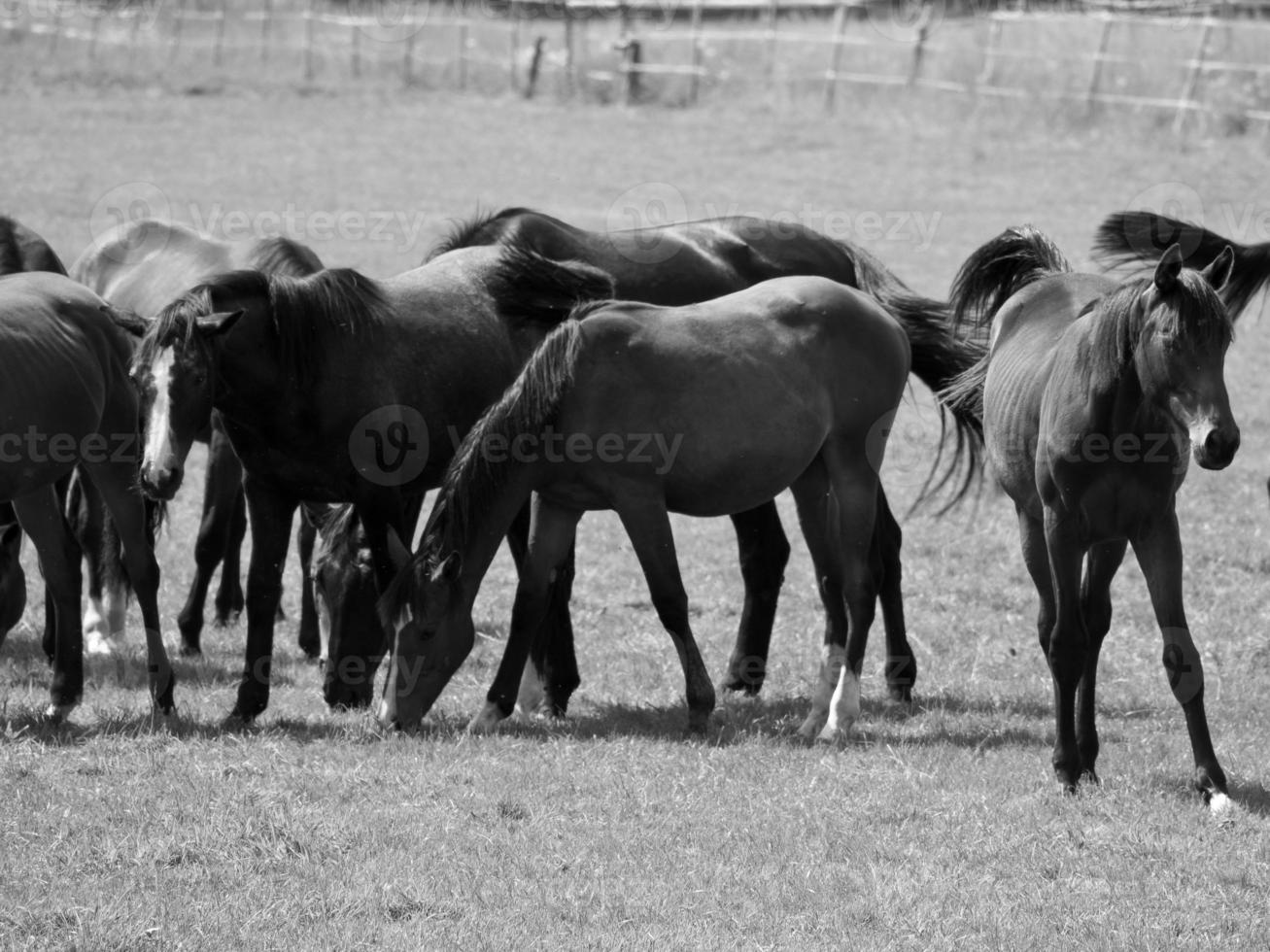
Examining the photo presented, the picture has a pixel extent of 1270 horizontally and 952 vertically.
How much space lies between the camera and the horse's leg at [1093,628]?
236 inches

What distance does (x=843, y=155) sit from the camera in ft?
80.7

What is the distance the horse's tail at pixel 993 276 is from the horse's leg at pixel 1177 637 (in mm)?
1662

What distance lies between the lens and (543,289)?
748 centimetres

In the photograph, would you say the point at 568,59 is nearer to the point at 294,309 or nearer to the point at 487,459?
the point at 294,309

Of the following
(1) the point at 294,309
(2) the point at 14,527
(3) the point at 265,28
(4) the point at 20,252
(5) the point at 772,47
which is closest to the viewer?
(1) the point at 294,309

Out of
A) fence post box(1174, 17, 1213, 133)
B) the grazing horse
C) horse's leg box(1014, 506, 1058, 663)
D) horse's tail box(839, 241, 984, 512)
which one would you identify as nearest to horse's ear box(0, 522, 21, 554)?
the grazing horse

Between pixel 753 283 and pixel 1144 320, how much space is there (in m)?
3.62

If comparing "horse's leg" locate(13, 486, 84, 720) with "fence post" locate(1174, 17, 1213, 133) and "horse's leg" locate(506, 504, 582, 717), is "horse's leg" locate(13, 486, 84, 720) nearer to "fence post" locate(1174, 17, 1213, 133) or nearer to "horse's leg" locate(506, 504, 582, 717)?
"horse's leg" locate(506, 504, 582, 717)

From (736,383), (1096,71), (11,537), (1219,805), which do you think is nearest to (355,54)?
(1096,71)

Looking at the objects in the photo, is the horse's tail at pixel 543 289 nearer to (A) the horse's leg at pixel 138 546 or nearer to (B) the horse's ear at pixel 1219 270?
(A) the horse's leg at pixel 138 546

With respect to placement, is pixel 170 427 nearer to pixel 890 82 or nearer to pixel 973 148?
pixel 973 148

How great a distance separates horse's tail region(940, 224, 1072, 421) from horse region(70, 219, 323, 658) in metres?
3.41

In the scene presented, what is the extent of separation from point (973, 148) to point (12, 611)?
19.3m

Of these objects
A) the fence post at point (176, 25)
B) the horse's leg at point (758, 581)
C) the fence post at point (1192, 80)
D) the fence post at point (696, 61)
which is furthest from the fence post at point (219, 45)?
the horse's leg at point (758, 581)
